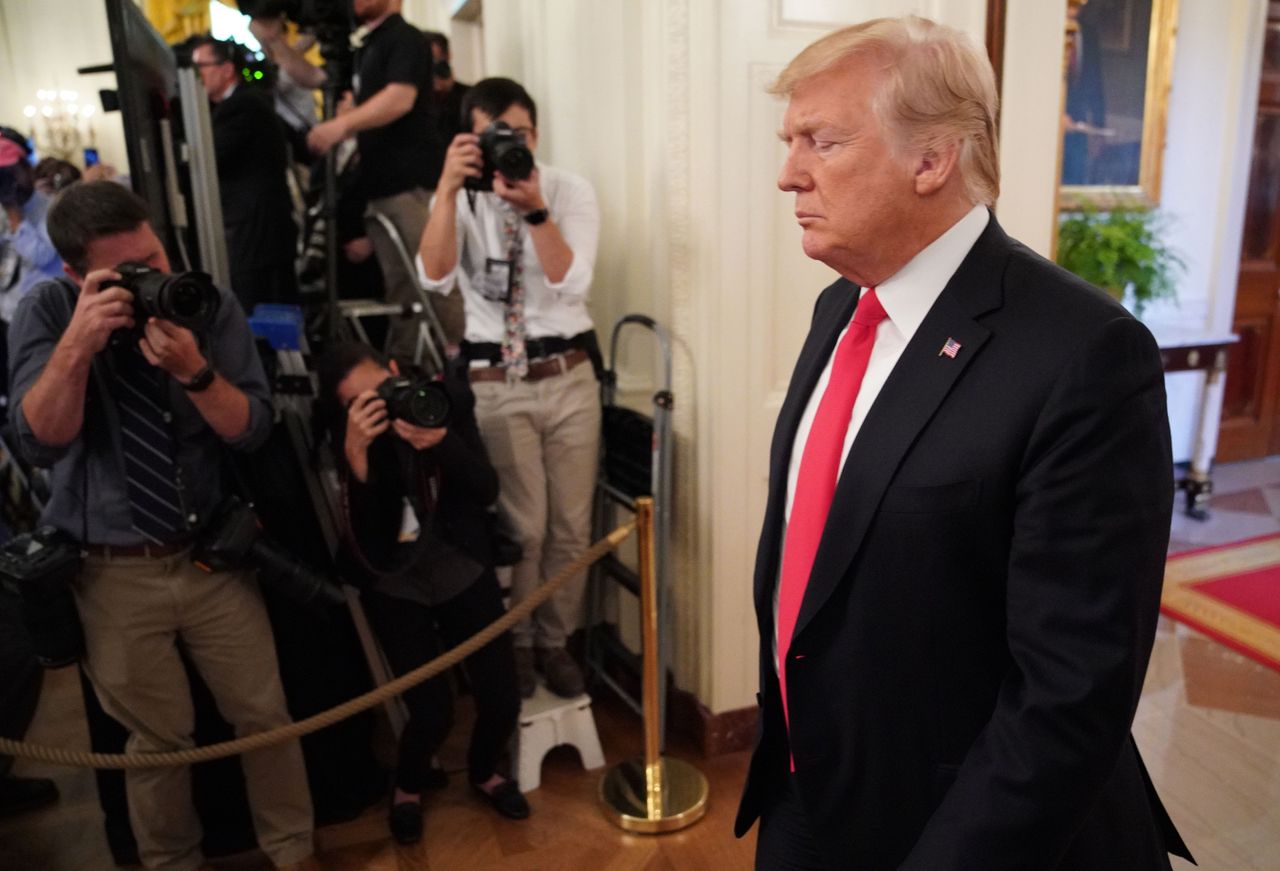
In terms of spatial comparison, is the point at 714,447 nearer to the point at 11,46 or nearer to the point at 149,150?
the point at 149,150

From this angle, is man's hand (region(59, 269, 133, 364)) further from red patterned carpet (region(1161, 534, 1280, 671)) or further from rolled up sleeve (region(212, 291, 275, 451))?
red patterned carpet (region(1161, 534, 1280, 671))

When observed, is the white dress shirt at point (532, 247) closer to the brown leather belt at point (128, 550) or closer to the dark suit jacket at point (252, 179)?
the dark suit jacket at point (252, 179)

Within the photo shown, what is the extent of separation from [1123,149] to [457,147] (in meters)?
4.15

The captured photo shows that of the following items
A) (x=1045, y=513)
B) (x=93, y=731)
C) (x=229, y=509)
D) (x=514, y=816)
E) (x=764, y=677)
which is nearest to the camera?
(x=1045, y=513)

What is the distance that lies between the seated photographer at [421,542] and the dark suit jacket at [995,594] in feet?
4.62

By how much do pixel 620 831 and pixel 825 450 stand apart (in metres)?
1.69

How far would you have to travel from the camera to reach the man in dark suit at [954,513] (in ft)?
3.02

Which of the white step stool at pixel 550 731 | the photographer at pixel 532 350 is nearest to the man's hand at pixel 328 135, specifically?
the photographer at pixel 532 350

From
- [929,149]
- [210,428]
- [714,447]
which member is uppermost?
[929,149]

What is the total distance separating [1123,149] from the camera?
5.15 m

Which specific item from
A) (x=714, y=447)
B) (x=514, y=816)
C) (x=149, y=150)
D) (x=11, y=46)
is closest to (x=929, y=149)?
(x=714, y=447)

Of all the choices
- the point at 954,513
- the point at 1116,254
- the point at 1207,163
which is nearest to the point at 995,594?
the point at 954,513

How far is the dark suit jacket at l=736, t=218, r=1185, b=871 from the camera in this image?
3.01 ft

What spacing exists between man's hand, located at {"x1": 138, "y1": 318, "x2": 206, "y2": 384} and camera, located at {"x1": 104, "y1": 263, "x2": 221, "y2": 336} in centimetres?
3
